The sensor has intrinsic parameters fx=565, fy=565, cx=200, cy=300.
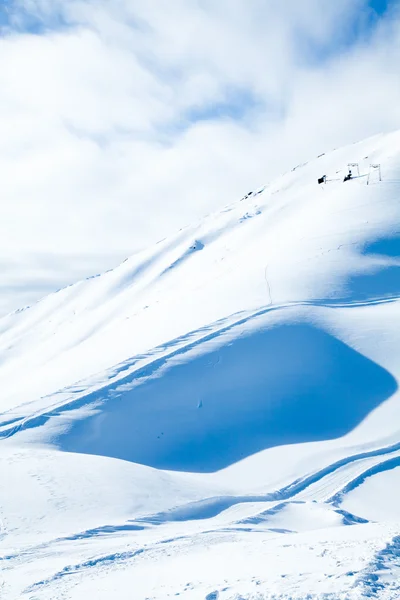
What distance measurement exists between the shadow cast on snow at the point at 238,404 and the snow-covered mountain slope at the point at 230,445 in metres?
0.05

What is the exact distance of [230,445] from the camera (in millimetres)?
14133

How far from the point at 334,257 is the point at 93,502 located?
18.3 meters

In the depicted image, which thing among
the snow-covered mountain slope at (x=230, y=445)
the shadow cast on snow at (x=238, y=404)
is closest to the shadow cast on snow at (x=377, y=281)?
the snow-covered mountain slope at (x=230, y=445)

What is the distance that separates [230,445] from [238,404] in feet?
4.93

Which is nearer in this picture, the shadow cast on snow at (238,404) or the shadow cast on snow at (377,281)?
the shadow cast on snow at (238,404)

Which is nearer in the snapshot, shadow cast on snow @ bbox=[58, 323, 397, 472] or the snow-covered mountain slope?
the snow-covered mountain slope

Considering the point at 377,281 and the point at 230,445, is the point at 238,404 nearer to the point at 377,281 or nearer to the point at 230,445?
the point at 230,445

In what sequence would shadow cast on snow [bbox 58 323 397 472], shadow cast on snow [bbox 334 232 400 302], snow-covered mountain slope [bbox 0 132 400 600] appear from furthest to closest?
shadow cast on snow [bbox 334 232 400 302] → shadow cast on snow [bbox 58 323 397 472] → snow-covered mountain slope [bbox 0 132 400 600]

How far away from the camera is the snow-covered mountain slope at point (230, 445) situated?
6766 mm

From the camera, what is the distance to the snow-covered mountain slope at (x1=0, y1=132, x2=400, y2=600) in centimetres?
677

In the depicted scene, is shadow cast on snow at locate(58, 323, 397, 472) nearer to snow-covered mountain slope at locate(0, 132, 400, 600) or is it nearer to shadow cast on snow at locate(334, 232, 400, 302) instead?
snow-covered mountain slope at locate(0, 132, 400, 600)

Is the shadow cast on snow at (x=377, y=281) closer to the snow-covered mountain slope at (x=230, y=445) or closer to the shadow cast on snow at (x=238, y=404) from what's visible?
the snow-covered mountain slope at (x=230, y=445)

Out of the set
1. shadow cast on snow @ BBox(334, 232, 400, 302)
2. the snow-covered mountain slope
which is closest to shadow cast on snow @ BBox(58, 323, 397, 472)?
the snow-covered mountain slope

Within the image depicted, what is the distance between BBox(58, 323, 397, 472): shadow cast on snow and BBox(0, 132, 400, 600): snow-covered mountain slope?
5 centimetres
